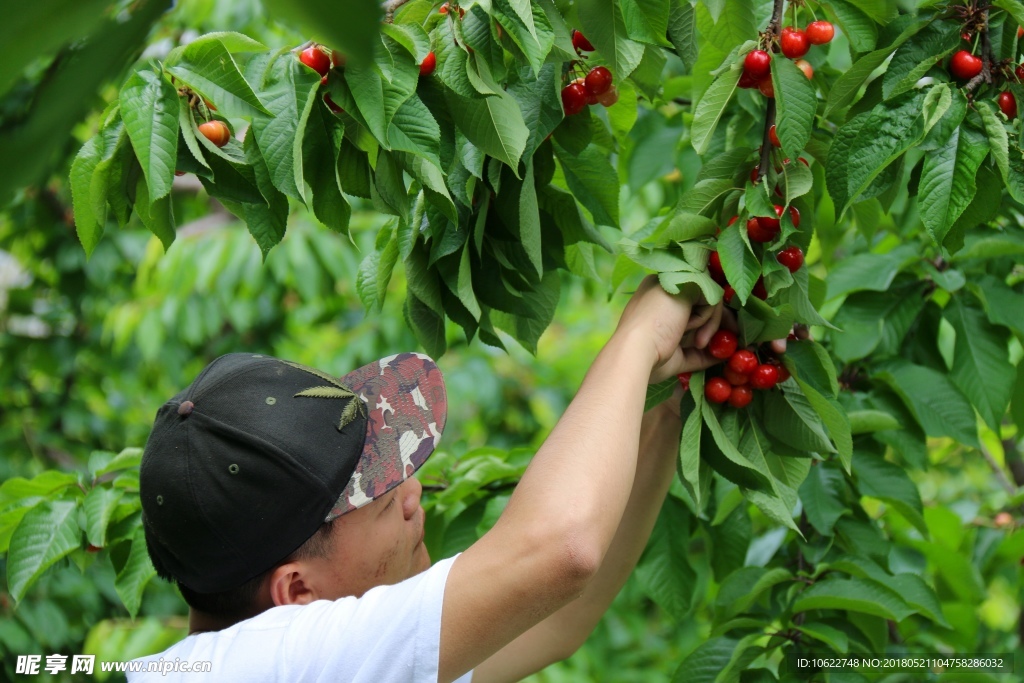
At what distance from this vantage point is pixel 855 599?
149 cm

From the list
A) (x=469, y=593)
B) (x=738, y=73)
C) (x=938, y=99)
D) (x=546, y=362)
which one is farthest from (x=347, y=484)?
(x=546, y=362)

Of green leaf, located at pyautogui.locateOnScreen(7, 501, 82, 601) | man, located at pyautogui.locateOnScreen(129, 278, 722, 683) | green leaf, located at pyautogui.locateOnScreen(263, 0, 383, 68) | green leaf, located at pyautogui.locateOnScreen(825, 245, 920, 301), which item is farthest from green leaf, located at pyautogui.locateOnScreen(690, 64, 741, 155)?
green leaf, located at pyautogui.locateOnScreen(7, 501, 82, 601)

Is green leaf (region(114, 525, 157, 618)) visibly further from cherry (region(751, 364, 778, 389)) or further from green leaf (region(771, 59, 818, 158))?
green leaf (region(771, 59, 818, 158))

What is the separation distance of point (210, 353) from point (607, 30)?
3.84m

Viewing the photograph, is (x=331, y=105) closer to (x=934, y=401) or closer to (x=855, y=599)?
(x=855, y=599)

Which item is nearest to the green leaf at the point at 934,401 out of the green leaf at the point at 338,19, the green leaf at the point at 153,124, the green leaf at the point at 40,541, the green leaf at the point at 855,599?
the green leaf at the point at 855,599

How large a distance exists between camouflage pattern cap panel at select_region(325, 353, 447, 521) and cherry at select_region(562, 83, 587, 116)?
46cm

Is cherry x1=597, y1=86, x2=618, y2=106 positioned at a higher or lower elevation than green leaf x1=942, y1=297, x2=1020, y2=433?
higher

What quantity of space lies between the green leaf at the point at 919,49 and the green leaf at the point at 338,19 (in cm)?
104

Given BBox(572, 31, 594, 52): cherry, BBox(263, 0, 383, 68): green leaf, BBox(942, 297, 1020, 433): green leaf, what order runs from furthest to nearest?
BBox(942, 297, 1020, 433): green leaf, BBox(572, 31, 594, 52): cherry, BBox(263, 0, 383, 68): green leaf

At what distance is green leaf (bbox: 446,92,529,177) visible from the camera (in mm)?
1057

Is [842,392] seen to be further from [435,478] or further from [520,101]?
[520,101]

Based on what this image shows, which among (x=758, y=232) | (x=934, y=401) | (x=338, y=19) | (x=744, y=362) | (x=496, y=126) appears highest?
(x=338, y=19)

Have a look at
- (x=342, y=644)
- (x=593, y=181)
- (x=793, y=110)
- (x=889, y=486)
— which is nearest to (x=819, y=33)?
(x=793, y=110)
